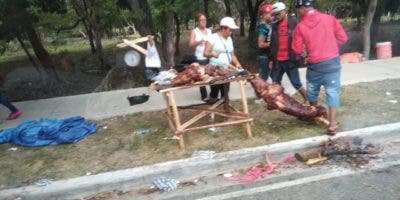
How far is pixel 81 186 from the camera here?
4.82 m

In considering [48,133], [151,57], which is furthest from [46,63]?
[48,133]

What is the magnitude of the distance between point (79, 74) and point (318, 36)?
1258 cm

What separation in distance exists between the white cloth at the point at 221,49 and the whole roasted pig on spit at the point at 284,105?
81cm

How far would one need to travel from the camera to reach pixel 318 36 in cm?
541

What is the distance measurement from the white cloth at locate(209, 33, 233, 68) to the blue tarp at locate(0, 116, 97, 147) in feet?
6.92

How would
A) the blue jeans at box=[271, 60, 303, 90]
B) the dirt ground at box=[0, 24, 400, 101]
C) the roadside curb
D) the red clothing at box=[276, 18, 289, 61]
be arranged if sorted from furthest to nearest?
the dirt ground at box=[0, 24, 400, 101]
the blue jeans at box=[271, 60, 303, 90]
the red clothing at box=[276, 18, 289, 61]
the roadside curb

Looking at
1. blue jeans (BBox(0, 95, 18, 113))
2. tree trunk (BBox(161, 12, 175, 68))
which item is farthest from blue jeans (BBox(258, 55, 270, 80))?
tree trunk (BBox(161, 12, 175, 68))

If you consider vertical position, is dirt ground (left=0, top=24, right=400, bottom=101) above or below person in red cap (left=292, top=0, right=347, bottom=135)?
below

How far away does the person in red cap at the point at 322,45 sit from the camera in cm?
539

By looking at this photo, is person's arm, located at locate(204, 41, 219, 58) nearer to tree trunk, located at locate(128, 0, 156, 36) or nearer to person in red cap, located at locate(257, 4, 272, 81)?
person in red cap, located at locate(257, 4, 272, 81)

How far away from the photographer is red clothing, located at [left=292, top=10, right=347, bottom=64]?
5375 mm

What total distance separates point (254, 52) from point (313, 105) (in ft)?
35.7

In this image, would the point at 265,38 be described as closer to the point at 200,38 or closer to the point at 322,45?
the point at 200,38

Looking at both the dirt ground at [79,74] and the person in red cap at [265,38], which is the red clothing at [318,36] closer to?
the person in red cap at [265,38]
